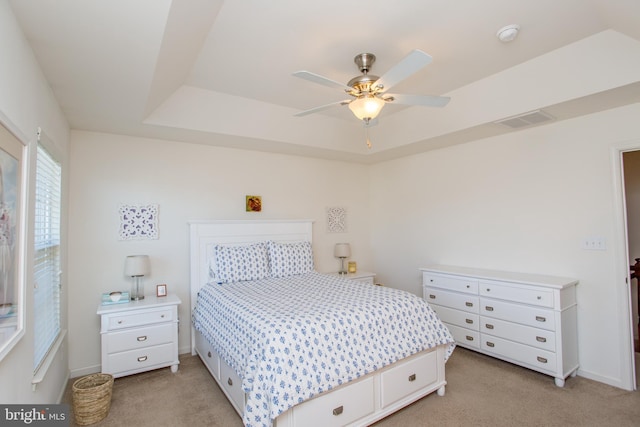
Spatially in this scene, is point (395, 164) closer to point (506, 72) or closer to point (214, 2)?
point (506, 72)

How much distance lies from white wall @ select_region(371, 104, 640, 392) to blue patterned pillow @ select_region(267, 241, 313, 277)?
4.96 feet

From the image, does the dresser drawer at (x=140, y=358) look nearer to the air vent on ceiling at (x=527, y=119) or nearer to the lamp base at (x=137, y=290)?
the lamp base at (x=137, y=290)

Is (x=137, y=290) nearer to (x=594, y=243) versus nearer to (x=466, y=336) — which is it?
(x=466, y=336)

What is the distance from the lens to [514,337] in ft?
10.1

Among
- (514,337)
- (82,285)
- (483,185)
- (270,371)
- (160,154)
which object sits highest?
(160,154)

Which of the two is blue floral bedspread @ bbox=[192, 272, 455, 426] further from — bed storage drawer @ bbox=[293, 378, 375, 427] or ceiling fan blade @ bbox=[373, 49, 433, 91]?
ceiling fan blade @ bbox=[373, 49, 433, 91]

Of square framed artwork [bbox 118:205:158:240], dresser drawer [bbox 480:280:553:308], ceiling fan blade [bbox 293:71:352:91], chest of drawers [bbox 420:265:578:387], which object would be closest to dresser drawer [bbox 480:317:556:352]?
chest of drawers [bbox 420:265:578:387]

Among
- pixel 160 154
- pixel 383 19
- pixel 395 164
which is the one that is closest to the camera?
pixel 383 19

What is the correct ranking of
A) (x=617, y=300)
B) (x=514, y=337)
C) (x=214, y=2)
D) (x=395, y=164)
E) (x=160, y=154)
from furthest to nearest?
1. (x=395, y=164)
2. (x=160, y=154)
3. (x=514, y=337)
4. (x=617, y=300)
5. (x=214, y=2)

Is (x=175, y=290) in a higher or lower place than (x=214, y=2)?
lower

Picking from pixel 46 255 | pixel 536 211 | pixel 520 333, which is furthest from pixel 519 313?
pixel 46 255

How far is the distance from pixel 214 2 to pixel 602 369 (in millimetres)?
4061

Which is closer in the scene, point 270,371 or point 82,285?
point 270,371

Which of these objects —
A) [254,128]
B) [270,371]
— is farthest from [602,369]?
[254,128]
